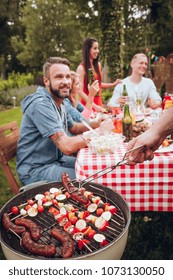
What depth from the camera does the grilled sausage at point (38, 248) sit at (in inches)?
50.6

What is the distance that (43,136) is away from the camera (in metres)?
2.32

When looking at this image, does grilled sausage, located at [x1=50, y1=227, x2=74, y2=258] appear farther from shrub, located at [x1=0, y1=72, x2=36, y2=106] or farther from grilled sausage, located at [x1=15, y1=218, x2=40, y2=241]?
shrub, located at [x1=0, y1=72, x2=36, y2=106]

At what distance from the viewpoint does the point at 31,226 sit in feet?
4.83

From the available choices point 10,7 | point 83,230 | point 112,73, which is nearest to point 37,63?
point 10,7

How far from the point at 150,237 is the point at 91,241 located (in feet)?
5.08

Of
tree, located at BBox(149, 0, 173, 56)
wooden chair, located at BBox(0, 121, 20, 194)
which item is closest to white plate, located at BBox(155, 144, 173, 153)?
wooden chair, located at BBox(0, 121, 20, 194)

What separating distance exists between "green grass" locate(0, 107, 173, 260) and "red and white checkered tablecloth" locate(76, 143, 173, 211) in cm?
67

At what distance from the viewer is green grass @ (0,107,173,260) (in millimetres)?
2500

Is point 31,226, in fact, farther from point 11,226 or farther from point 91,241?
point 91,241

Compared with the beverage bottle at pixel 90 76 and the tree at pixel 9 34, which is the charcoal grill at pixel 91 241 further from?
the tree at pixel 9 34

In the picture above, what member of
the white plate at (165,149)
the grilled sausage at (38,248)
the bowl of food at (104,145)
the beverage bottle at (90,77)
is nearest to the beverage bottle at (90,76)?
the beverage bottle at (90,77)

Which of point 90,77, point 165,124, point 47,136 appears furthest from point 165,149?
point 90,77

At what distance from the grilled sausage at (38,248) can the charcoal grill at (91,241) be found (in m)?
0.03
